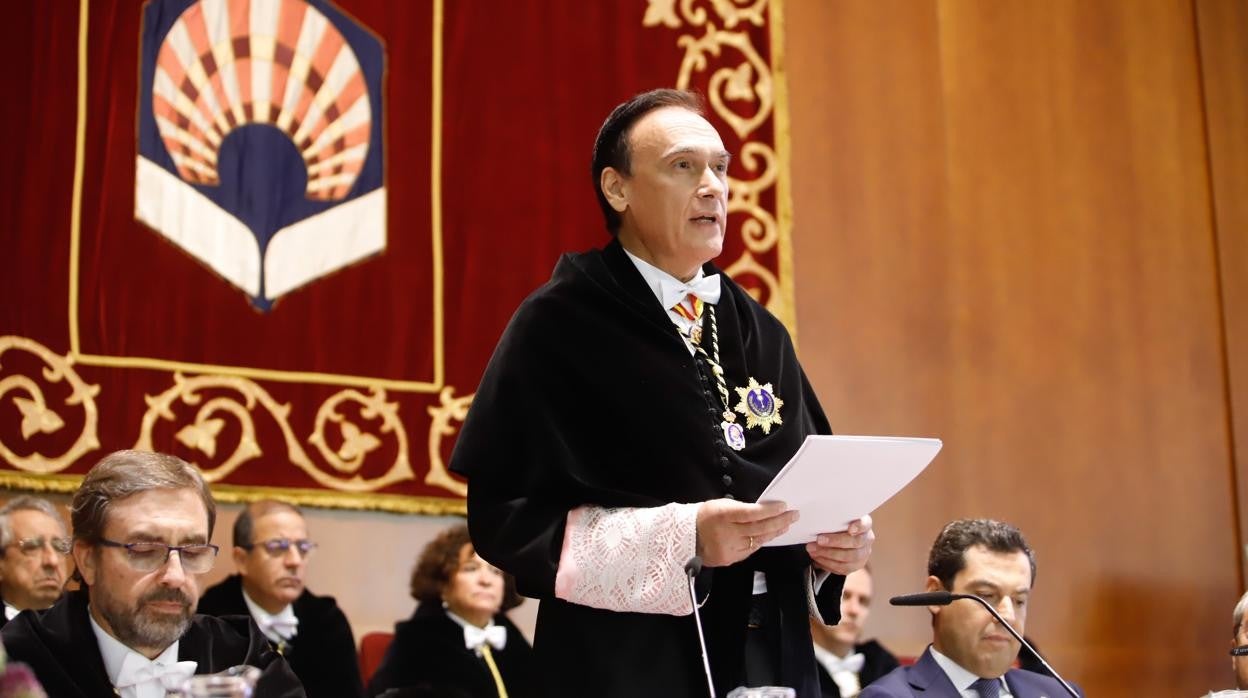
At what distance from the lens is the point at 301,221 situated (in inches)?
233

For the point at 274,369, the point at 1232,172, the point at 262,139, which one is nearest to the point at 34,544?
the point at 274,369

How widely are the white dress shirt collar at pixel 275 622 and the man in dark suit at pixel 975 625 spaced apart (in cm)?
224

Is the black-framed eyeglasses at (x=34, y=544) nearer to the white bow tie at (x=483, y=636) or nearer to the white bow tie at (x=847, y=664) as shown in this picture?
the white bow tie at (x=483, y=636)

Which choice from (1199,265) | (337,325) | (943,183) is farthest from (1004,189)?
(337,325)

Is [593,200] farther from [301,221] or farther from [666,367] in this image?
[666,367]

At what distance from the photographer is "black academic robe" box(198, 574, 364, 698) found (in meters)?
5.36

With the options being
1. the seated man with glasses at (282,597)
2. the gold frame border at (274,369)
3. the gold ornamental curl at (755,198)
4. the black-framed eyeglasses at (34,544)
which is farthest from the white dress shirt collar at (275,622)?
the gold ornamental curl at (755,198)

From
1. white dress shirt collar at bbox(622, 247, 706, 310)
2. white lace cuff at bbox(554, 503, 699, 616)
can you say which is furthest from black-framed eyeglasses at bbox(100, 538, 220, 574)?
white dress shirt collar at bbox(622, 247, 706, 310)

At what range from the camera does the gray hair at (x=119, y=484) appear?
3.18 meters

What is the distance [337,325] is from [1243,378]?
4.25 meters

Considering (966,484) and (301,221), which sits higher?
(301,221)

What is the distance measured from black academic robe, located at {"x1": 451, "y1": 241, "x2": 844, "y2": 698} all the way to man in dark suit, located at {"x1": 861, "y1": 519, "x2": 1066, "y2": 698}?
1232 millimetres

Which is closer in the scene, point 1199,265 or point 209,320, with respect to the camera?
point 209,320

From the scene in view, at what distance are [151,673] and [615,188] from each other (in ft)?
4.06
